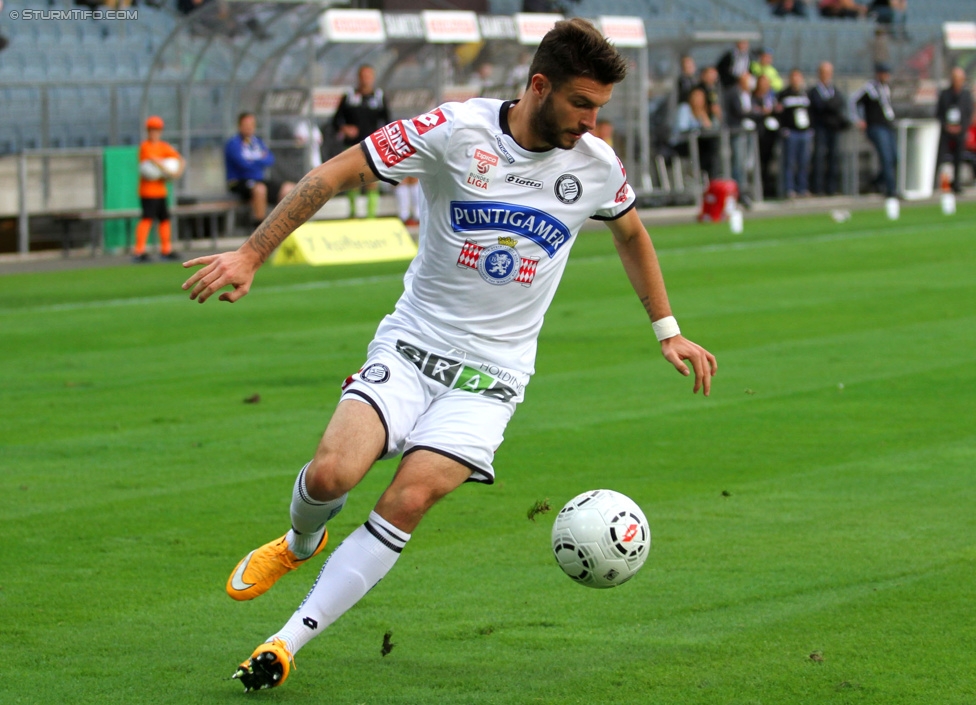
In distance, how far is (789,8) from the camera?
3544 centimetres

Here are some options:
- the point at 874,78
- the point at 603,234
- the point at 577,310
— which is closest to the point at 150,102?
the point at 603,234

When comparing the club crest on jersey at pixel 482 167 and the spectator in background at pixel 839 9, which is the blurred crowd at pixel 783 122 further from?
the club crest on jersey at pixel 482 167

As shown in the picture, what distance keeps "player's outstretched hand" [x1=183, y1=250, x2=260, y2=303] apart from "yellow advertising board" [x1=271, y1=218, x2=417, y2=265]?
14596 millimetres

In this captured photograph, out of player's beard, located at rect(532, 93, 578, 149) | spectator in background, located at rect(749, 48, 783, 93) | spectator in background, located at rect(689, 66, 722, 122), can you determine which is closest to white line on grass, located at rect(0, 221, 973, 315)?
spectator in background, located at rect(689, 66, 722, 122)

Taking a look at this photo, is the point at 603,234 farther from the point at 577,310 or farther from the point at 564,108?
the point at 564,108

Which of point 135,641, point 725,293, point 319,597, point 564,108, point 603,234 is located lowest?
point 603,234

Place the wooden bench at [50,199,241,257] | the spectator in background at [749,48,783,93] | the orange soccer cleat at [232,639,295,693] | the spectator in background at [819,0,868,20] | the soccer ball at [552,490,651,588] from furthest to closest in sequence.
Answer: the spectator in background at [819,0,868,20]
the spectator in background at [749,48,783,93]
the wooden bench at [50,199,241,257]
the soccer ball at [552,490,651,588]
the orange soccer cleat at [232,639,295,693]

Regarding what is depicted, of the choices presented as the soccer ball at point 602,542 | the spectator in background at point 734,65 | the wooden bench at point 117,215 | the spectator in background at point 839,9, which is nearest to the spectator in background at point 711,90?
the spectator in background at point 734,65

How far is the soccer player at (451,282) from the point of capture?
192 inches

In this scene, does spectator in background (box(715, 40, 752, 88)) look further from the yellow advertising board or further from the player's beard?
the player's beard

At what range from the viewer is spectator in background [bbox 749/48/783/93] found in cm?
2852

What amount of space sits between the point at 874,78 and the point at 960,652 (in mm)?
28881

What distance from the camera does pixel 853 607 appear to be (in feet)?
18.3

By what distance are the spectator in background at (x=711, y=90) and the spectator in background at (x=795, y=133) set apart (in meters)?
1.43
